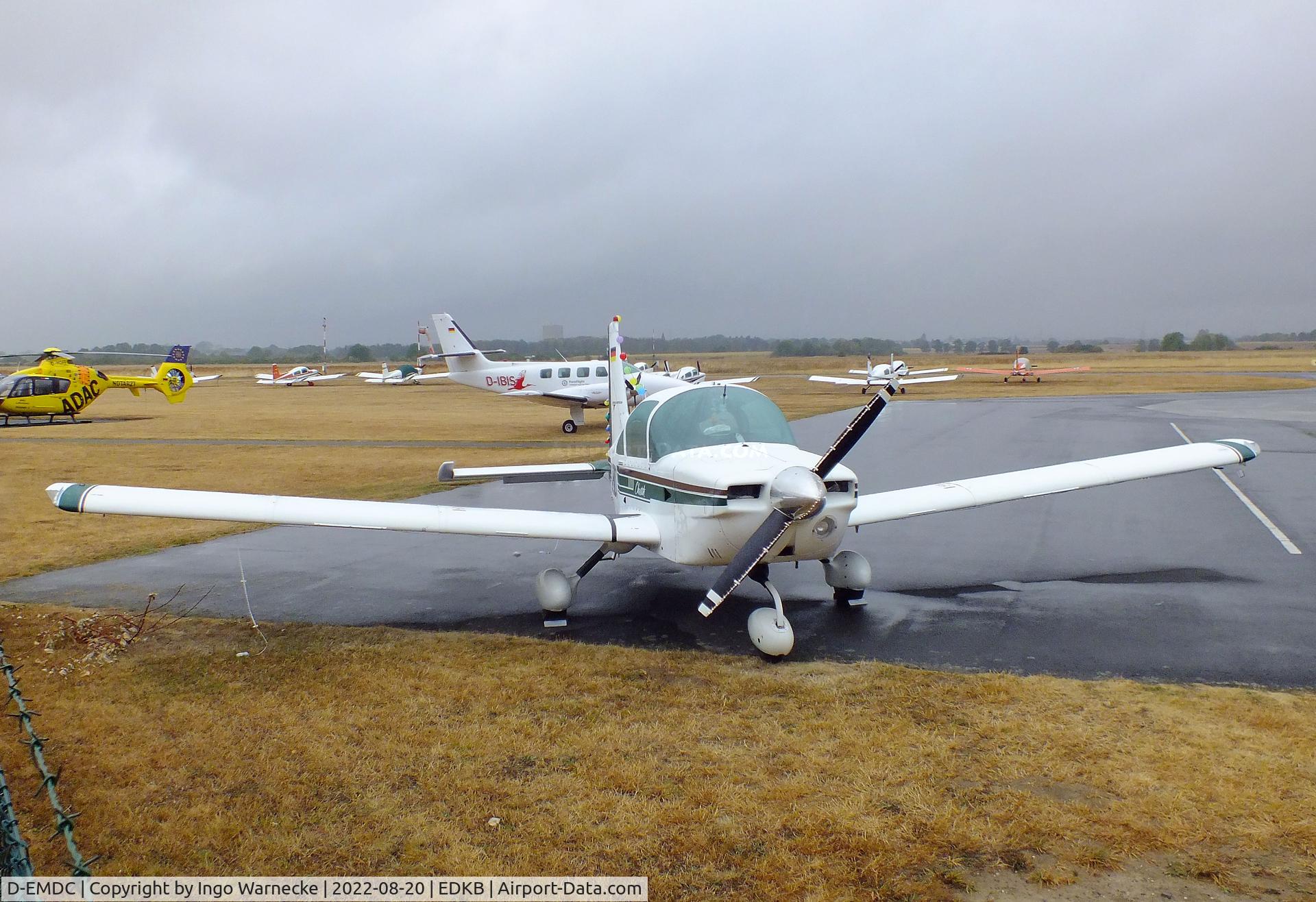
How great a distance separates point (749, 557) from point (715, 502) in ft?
2.16

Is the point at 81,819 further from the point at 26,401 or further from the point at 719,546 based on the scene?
the point at 26,401

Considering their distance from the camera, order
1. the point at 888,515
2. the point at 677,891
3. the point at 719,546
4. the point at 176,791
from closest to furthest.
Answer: the point at 677,891 < the point at 176,791 < the point at 719,546 < the point at 888,515

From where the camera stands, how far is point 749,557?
6867mm

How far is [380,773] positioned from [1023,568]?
8506mm

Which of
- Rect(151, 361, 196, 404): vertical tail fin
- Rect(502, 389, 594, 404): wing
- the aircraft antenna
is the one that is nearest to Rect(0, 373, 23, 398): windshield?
Rect(151, 361, 196, 404): vertical tail fin

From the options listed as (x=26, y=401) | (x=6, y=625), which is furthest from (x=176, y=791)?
(x=26, y=401)

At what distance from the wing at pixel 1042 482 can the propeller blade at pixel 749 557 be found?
1709mm

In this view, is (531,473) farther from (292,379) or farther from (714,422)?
(292,379)

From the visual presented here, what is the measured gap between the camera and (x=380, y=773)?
548 cm

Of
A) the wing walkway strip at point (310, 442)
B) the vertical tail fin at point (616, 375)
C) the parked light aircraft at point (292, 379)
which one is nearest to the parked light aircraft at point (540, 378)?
the wing walkway strip at point (310, 442)

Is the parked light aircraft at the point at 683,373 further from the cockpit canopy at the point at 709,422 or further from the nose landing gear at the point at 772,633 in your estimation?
the nose landing gear at the point at 772,633

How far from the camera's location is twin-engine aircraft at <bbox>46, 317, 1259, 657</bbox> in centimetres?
707

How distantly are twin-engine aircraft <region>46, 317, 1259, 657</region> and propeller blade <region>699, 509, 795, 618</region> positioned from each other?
13mm

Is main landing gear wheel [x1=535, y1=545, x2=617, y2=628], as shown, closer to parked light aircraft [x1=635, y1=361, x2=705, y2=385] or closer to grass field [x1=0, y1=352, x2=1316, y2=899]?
grass field [x1=0, y1=352, x2=1316, y2=899]
